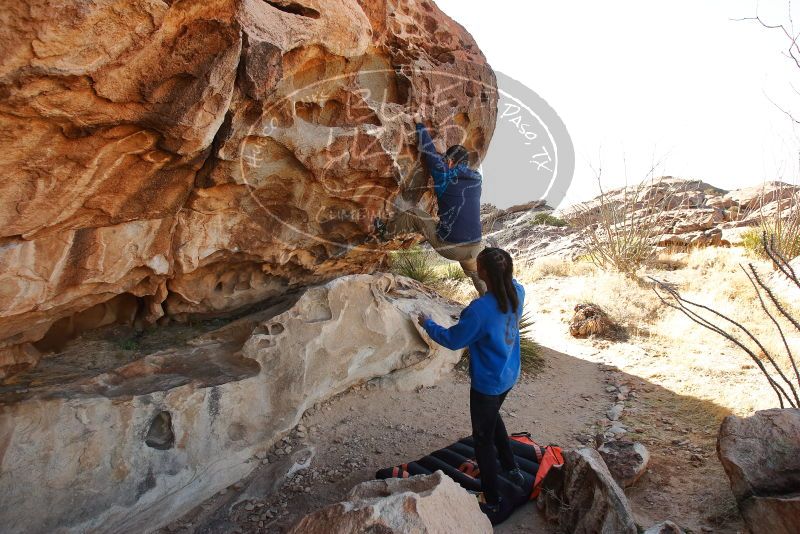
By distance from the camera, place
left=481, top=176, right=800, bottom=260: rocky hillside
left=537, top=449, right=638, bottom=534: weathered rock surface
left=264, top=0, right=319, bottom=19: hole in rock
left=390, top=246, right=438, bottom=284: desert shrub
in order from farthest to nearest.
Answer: left=481, top=176, right=800, bottom=260: rocky hillside → left=390, top=246, right=438, bottom=284: desert shrub → left=264, top=0, right=319, bottom=19: hole in rock → left=537, top=449, right=638, bottom=534: weathered rock surface

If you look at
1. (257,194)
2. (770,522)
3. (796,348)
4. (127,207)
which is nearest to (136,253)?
(127,207)

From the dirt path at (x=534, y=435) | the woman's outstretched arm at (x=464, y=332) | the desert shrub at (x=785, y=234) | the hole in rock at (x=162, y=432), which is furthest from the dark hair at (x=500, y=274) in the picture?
the desert shrub at (x=785, y=234)

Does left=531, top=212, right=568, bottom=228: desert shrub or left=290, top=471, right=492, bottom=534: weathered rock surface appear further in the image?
left=531, top=212, right=568, bottom=228: desert shrub

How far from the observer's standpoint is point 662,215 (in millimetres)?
11445

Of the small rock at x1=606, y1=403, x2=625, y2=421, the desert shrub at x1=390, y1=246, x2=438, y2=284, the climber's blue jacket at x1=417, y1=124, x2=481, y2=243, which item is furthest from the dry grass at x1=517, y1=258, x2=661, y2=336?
the climber's blue jacket at x1=417, y1=124, x2=481, y2=243

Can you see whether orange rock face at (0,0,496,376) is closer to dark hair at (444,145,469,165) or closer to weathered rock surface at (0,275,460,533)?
dark hair at (444,145,469,165)

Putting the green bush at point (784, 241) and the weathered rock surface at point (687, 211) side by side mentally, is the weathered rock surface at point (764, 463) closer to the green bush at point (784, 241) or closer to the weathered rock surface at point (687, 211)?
the green bush at point (784, 241)

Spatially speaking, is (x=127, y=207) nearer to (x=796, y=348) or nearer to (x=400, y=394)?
(x=400, y=394)

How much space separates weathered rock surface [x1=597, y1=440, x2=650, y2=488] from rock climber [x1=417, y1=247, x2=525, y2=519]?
801mm

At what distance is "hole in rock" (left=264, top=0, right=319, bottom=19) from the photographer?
303 cm

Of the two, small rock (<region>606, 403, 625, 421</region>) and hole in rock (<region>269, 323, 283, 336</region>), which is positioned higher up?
hole in rock (<region>269, 323, 283, 336</region>)

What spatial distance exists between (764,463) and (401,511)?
208 cm

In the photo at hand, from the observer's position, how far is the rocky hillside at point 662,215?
11.1 m

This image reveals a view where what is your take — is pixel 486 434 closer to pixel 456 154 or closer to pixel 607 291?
pixel 456 154
